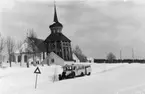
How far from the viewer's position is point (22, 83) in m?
27.4

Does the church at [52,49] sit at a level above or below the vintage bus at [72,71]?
above

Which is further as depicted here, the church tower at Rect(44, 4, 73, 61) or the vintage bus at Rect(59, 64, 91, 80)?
the church tower at Rect(44, 4, 73, 61)

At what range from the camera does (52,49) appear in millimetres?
55656

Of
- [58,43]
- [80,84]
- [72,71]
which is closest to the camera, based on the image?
[80,84]

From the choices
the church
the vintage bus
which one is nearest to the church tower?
the church

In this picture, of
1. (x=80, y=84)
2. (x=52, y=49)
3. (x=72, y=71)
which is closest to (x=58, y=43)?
(x=52, y=49)

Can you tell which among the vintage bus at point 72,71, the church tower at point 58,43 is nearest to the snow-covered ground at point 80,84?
the vintage bus at point 72,71

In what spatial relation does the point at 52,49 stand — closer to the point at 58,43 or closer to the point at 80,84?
the point at 58,43

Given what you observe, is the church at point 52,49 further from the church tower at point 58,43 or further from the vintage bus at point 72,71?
the vintage bus at point 72,71

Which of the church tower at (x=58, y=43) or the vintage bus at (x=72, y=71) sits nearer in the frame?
the vintage bus at (x=72, y=71)

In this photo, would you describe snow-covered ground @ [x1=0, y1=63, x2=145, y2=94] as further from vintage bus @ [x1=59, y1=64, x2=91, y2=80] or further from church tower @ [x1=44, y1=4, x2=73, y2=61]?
church tower @ [x1=44, y1=4, x2=73, y2=61]

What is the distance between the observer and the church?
5178 cm

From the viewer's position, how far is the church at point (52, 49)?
170 feet

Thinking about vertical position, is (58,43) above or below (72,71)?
above
